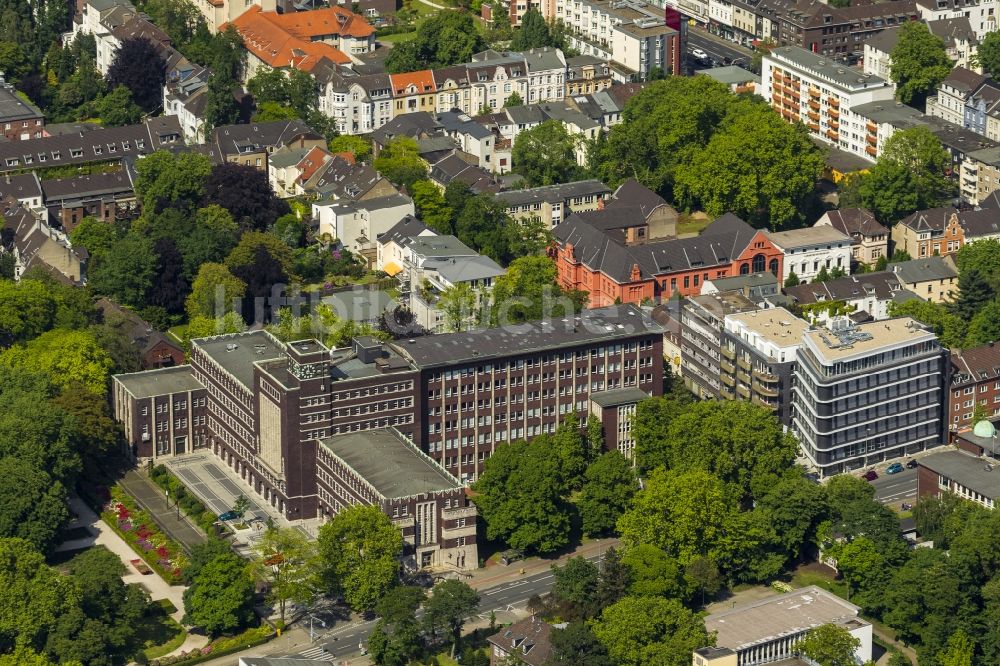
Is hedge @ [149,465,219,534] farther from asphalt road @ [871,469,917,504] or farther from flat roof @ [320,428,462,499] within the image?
asphalt road @ [871,469,917,504]

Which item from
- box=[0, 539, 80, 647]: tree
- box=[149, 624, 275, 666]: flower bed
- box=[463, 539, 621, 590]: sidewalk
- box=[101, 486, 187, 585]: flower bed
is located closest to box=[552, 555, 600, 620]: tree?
box=[463, 539, 621, 590]: sidewalk

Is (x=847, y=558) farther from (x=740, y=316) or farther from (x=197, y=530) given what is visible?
(x=197, y=530)

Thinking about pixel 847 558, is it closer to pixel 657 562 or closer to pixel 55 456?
pixel 657 562

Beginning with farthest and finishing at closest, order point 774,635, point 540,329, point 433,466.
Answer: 1. point 540,329
2. point 433,466
3. point 774,635

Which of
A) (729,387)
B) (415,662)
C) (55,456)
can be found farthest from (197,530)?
(729,387)

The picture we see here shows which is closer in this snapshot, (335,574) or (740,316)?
(335,574)

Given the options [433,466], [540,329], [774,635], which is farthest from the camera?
[540,329]

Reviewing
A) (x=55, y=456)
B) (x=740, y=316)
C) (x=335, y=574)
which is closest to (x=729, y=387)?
(x=740, y=316)
